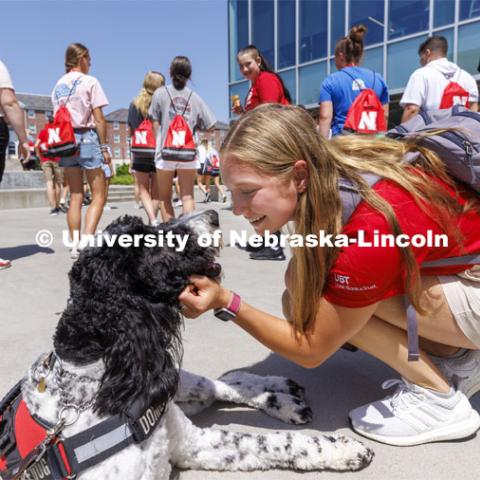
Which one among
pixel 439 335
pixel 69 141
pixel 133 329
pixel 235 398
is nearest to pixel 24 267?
pixel 69 141

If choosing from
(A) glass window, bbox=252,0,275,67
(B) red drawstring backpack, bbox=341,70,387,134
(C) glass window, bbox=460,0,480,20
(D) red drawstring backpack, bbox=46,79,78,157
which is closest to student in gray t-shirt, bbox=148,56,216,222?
(D) red drawstring backpack, bbox=46,79,78,157

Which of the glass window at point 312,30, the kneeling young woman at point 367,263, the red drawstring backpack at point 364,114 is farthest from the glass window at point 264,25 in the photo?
the kneeling young woman at point 367,263

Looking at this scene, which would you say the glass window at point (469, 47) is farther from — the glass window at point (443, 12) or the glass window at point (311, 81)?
the glass window at point (311, 81)

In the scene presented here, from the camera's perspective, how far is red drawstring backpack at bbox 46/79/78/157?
4820mm

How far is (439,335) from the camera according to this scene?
2.11m

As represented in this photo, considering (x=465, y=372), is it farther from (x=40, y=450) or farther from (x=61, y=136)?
(x=61, y=136)

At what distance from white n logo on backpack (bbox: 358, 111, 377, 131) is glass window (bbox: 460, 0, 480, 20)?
9777 mm

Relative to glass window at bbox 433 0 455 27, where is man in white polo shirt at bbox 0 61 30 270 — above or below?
below

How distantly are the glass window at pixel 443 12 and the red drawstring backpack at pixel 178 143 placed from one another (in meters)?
10.5

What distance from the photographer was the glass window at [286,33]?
16505mm

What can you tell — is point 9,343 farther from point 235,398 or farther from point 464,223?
point 464,223

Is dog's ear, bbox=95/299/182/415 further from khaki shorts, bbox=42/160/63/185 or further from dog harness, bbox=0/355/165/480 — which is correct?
khaki shorts, bbox=42/160/63/185

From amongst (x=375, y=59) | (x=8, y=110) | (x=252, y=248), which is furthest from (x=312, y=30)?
(x=8, y=110)

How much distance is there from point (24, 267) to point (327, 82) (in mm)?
3760
